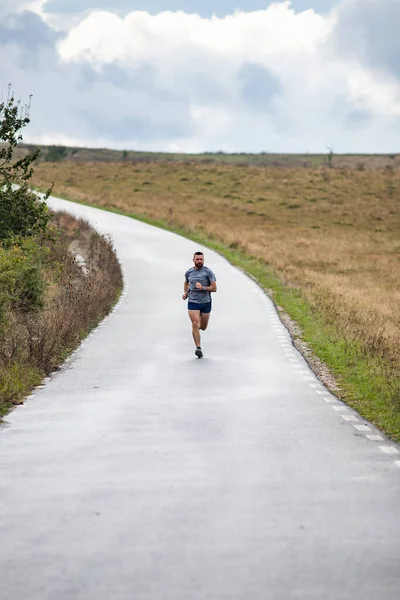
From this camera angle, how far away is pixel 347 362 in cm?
1781

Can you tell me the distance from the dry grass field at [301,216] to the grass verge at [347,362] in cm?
16

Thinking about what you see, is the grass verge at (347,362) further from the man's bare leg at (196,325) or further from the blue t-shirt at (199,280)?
the blue t-shirt at (199,280)

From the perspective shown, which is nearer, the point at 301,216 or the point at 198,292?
the point at 198,292

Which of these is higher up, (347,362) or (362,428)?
Answer: (362,428)

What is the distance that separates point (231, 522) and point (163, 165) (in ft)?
327

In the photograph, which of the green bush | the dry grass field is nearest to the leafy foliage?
the green bush

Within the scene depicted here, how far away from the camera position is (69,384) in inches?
608

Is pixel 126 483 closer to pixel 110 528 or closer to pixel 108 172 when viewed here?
pixel 110 528

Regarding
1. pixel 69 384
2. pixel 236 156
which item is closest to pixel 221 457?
pixel 69 384

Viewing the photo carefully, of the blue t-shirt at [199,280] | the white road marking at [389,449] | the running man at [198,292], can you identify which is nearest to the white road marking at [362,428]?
the white road marking at [389,449]

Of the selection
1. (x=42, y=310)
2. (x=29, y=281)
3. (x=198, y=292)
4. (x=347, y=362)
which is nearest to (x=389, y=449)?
(x=347, y=362)

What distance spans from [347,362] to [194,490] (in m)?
9.81

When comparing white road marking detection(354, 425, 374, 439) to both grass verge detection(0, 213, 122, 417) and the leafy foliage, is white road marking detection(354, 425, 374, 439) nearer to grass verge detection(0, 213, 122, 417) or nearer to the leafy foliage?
grass verge detection(0, 213, 122, 417)

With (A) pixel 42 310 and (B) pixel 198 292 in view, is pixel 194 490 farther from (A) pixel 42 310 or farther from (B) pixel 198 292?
(A) pixel 42 310
